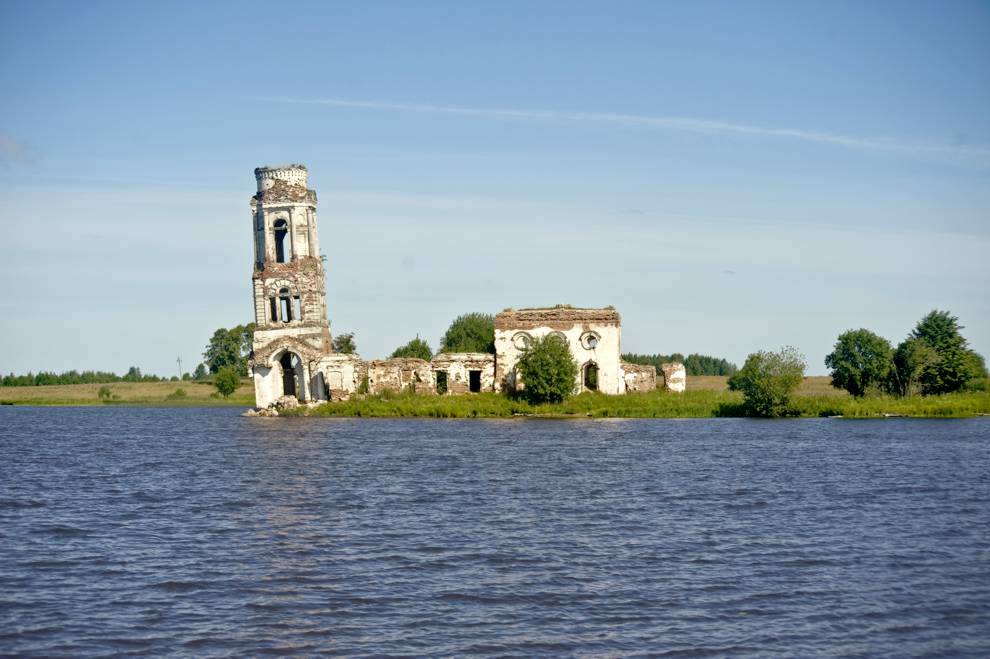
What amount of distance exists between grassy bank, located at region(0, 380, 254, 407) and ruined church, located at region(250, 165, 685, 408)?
1277 inches

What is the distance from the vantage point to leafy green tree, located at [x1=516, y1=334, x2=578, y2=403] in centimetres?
5344

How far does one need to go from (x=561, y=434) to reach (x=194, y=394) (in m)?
64.3

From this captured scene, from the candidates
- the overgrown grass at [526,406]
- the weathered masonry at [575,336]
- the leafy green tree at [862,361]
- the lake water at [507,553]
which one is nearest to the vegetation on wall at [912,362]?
the leafy green tree at [862,361]

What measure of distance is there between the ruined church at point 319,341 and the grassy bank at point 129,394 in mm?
32437

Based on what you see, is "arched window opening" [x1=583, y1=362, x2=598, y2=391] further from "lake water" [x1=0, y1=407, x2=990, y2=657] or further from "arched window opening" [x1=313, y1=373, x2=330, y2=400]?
"lake water" [x1=0, y1=407, x2=990, y2=657]

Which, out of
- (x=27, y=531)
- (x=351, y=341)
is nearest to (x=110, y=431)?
(x=351, y=341)

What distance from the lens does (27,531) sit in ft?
70.8

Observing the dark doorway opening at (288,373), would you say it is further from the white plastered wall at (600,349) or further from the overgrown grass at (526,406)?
the white plastered wall at (600,349)

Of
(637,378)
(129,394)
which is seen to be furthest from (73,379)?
(637,378)

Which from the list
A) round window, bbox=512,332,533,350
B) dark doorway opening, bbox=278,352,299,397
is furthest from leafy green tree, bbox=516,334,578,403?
dark doorway opening, bbox=278,352,299,397

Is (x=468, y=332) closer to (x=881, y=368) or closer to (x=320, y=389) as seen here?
(x=320, y=389)

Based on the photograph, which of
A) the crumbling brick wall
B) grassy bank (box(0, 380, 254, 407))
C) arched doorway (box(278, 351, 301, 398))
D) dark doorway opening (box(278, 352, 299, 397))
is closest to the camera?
the crumbling brick wall

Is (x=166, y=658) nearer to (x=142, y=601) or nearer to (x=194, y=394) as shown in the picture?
(x=142, y=601)

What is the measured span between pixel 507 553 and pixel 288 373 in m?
45.2
